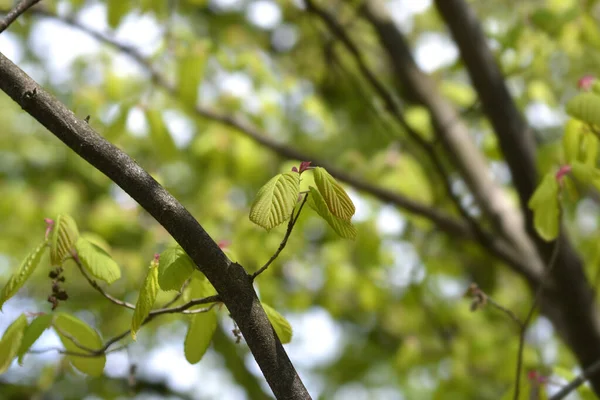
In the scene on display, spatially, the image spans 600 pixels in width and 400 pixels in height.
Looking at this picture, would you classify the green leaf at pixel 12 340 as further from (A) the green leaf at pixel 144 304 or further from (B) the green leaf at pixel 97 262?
(A) the green leaf at pixel 144 304

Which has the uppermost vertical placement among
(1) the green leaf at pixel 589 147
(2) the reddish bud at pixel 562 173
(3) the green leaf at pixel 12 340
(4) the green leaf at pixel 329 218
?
(1) the green leaf at pixel 589 147

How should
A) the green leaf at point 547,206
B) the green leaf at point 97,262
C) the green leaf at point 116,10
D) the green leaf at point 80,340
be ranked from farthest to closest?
the green leaf at point 116,10, the green leaf at point 547,206, the green leaf at point 80,340, the green leaf at point 97,262

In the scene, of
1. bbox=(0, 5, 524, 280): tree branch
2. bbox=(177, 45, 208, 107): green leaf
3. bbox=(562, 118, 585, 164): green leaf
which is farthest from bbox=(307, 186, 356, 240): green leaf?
bbox=(177, 45, 208, 107): green leaf

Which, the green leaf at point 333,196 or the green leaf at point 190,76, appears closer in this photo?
the green leaf at point 333,196

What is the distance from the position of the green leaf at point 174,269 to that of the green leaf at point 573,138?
1.03 meters

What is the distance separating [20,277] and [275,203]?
521 mm

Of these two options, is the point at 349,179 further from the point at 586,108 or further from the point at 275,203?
the point at 275,203

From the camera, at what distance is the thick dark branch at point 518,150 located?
89.9 inches

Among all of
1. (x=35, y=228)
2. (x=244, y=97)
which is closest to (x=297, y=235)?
(x=244, y=97)

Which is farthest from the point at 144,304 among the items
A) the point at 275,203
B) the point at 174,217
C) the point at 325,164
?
the point at 325,164

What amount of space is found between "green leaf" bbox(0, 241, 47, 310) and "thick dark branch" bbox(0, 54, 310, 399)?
0.30 metres

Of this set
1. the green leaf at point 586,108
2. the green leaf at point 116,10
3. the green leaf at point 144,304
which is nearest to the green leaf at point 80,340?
the green leaf at point 144,304

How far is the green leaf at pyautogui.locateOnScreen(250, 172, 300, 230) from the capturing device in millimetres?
982

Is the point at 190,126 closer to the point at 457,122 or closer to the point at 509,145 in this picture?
the point at 457,122
